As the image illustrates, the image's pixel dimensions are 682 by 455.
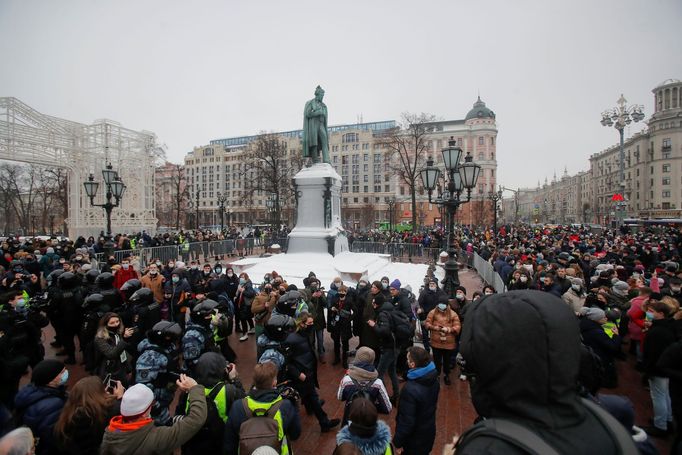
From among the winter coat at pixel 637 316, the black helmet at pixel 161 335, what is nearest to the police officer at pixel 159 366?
the black helmet at pixel 161 335

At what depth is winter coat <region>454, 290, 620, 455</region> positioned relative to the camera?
1229 millimetres

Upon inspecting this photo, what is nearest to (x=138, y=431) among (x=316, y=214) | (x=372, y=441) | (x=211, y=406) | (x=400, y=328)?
(x=211, y=406)

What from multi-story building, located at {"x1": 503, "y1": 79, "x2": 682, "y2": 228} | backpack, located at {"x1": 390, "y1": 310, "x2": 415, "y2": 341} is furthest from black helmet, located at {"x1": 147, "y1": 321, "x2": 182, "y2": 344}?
multi-story building, located at {"x1": 503, "y1": 79, "x2": 682, "y2": 228}

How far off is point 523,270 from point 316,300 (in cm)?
569

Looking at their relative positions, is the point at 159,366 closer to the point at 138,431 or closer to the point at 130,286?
the point at 138,431

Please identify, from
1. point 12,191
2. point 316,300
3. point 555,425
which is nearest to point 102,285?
point 316,300

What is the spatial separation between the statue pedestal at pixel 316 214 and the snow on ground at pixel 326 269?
0.46 m

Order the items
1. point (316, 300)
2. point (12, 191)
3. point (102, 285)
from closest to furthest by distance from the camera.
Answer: point (102, 285)
point (316, 300)
point (12, 191)

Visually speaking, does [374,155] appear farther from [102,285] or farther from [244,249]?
[102,285]

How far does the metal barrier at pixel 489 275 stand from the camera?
1126cm

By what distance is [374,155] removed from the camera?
8556 centimetres

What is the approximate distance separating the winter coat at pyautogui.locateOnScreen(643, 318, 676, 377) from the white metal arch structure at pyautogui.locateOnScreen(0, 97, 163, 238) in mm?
32015

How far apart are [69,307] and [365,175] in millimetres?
82460

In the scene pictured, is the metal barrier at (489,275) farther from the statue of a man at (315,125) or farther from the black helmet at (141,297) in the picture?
the black helmet at (141,297)
